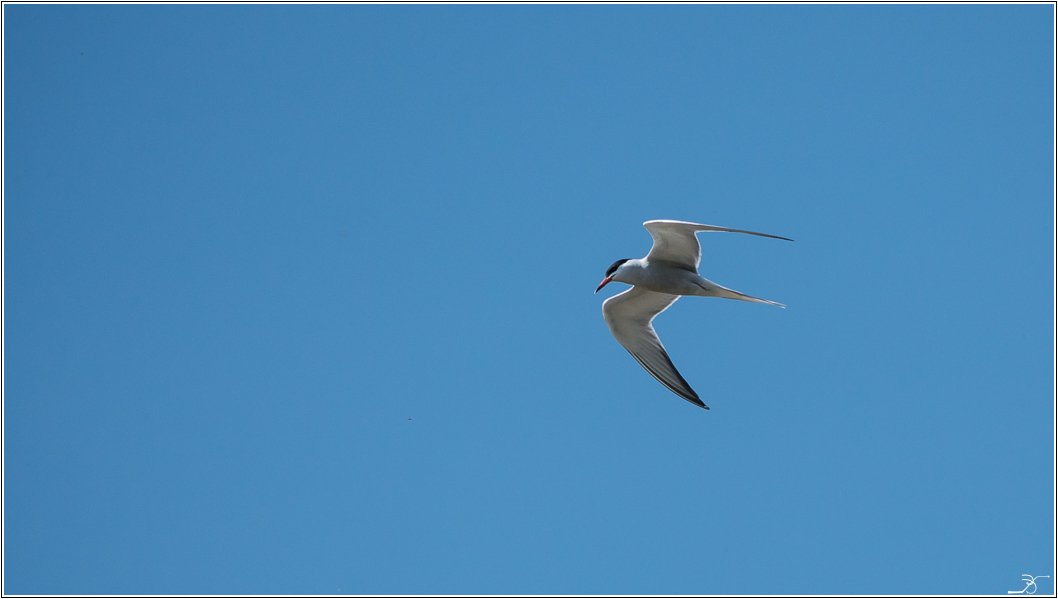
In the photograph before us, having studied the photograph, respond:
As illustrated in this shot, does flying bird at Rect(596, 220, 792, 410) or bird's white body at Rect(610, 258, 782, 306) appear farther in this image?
bird's white body at Rect(610, 258, 782, 306)

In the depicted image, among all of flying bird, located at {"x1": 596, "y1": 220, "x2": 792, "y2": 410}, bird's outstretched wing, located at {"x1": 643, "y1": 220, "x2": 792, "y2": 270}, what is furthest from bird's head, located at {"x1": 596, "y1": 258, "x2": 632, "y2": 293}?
bird's outstretched wing, located at {"x1": 643, "y1": 220, "x2": 792, "y2": 270}

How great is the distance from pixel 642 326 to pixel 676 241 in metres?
1.46

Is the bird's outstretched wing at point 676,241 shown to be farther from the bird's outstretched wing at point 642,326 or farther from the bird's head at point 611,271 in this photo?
the bird's outstretched wing at point 642,326

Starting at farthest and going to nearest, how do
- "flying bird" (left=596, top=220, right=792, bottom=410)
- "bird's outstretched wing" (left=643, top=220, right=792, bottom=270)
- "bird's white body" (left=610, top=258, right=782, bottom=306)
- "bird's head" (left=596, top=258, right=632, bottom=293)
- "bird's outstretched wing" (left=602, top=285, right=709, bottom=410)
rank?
"bird's outstretched wing" (left=602, top=285, right=709, bottom=410)
"bird's head" (left=596, top=258, right=632, bottom=293)
"bird's white body" (left=610, top=258, right=782, bottom=306)
"flying bird" (left=596, top=220, right=792, bottom=410)
"bird's outstretched wing" (left=643, top=220, right=792, bottom=270)

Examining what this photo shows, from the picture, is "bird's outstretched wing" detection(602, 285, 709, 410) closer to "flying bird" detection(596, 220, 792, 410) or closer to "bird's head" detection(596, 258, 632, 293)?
"flying bird" detection(596, 220, 792, 410)

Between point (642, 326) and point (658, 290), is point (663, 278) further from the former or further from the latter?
point (642, 326)

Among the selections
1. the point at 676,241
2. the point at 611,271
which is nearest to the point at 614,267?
the point at 611,271

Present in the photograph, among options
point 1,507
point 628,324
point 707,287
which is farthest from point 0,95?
point 707,287

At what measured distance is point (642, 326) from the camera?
9227mm

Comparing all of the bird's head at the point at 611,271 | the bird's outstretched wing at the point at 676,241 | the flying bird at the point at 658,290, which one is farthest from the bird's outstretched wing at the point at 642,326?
the bird's outstretched wing at the point at 676,241

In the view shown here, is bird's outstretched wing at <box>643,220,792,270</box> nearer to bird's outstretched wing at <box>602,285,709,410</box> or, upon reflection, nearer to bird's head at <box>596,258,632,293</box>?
bird's head at <box>596,258,632,293</box>

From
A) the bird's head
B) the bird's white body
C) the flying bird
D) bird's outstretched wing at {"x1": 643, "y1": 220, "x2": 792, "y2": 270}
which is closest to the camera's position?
bird's outstretched wing at {"x1": 643, "y1": 220, "x2": 792, "y2": 270}

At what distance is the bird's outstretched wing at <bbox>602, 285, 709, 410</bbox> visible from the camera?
9.05m

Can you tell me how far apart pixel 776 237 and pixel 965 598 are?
4.21 metres
